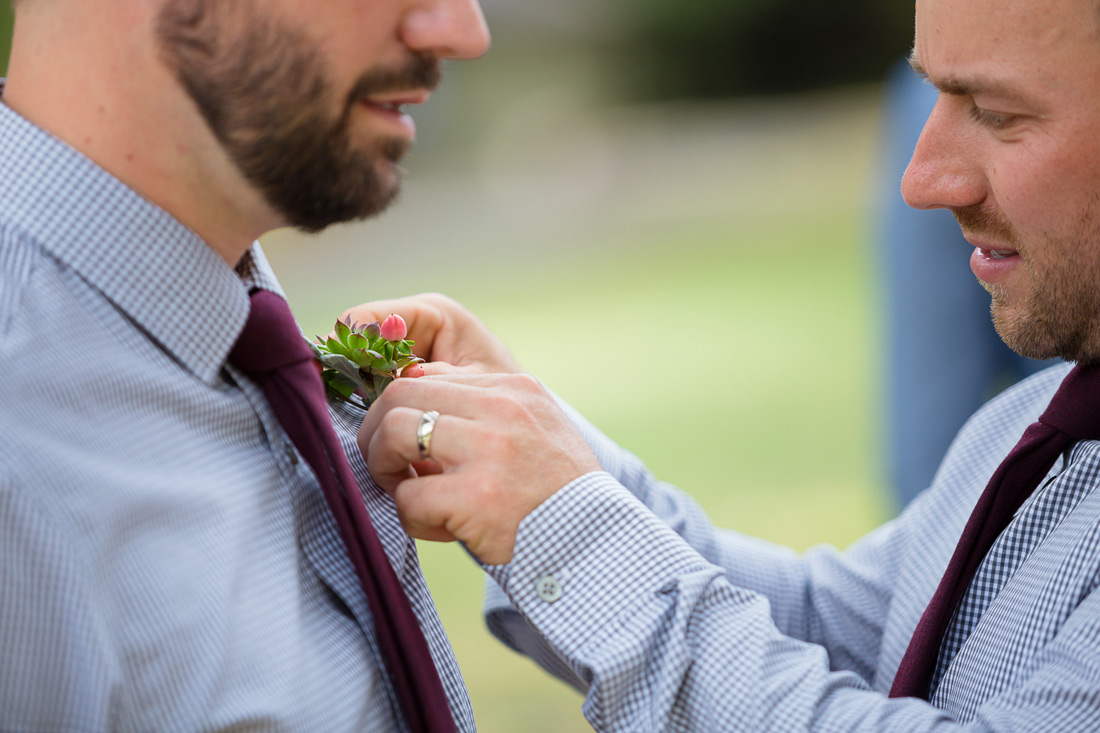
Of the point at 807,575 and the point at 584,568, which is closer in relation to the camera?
the point at 584,568

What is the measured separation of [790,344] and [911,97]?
591cm

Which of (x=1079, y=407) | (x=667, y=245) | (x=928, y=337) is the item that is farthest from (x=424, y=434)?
(x=667, y=245)

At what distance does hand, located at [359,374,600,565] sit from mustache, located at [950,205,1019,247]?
754 mm

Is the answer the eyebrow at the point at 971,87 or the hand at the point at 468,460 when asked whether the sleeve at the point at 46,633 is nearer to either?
the hand at the point at 468,460

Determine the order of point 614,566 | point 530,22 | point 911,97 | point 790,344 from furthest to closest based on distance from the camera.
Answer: point 530,22 < point 790,344 < point 911,97 < point 614,566

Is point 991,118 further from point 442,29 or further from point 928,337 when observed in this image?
point 928,337

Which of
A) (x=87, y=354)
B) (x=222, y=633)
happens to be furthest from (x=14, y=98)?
(x=222, y=633)

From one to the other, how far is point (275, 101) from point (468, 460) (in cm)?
50

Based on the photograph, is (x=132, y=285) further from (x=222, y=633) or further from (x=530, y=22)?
(x=530, y=22)

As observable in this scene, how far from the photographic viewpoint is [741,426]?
7.58 metres

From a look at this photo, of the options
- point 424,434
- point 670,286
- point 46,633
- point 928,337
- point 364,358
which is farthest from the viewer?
point 670,286

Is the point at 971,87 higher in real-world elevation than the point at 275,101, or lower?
higher

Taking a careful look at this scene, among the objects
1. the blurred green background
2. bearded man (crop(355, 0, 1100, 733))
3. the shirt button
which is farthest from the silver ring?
the blurred green background

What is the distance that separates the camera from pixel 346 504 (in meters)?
1.28
